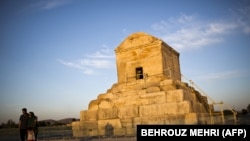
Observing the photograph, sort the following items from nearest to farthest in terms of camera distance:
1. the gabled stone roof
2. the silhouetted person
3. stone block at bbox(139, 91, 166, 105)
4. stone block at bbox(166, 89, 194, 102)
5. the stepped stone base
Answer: the stepped stone base
stone block at bbox(166, 89, 194, 102)
stone block at bbox(139, 91, 166, 105)
the silhouetted person
the gabled stone roof

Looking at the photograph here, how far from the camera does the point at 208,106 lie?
51.2 ft

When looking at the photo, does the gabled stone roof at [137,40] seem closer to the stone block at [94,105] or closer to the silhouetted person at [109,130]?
the stone block at [94,105]

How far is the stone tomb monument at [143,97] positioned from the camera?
1177 centimetres

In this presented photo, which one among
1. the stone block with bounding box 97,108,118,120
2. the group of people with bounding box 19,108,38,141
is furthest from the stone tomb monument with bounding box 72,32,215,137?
the group of people with bounding box 19,108,38,141

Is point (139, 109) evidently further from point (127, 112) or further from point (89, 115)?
point (89, 115)

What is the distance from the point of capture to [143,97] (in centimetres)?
1301

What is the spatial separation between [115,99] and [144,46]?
3.64 metres

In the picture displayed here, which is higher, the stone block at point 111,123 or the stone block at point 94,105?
the stone block at point 94,105

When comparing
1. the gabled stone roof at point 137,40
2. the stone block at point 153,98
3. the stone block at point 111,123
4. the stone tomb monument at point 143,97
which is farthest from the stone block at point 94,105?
the gabled stone roof at point 137,40

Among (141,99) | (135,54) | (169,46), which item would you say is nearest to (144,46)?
(135,54)

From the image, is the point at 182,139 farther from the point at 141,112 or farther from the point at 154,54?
the point at 154,54

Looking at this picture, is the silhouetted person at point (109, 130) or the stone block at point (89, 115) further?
the stone block at point (89, 115)

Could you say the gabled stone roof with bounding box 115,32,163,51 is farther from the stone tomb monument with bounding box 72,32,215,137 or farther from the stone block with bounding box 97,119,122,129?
the stone block with bounding box 97,119,122,129

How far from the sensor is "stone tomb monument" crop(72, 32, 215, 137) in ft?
38.6
